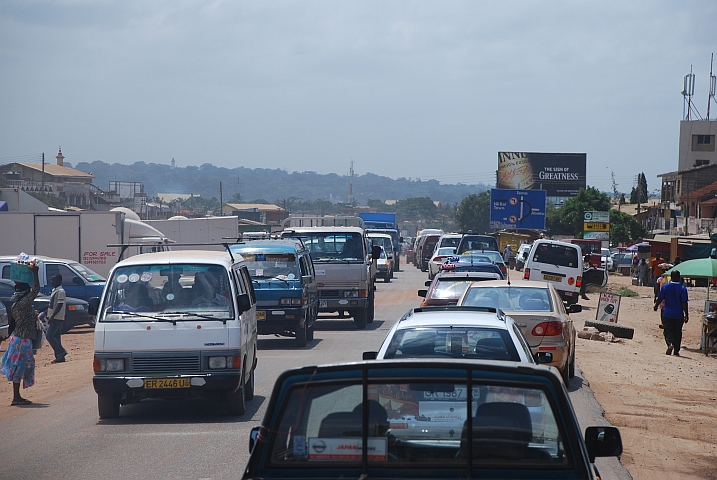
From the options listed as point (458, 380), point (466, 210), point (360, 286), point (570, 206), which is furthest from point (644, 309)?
point (466, 210)

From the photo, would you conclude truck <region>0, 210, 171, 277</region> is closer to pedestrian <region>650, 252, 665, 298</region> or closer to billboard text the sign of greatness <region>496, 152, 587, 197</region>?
pedestrian <region>650, 252, 665, 298</region>

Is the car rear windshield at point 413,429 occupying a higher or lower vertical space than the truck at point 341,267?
higher

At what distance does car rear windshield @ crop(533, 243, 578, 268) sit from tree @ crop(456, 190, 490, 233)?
98715 millimetres

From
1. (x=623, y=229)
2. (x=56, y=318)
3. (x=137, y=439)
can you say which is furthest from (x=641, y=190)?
(x=137, y=439)

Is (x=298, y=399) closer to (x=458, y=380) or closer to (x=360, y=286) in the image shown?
(x=458, y=380)

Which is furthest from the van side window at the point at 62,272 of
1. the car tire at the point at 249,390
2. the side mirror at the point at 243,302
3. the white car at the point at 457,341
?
the white car at the point at 457,341

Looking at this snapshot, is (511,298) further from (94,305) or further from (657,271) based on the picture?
(657,271)

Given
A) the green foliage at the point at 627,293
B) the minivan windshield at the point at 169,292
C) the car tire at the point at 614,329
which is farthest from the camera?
the green foliage at the point at 627,293

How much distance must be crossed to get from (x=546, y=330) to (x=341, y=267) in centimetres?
950

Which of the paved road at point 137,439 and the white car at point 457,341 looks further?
the paved road at point 137,439

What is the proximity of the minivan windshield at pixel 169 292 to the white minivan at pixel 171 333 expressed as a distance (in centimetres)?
1

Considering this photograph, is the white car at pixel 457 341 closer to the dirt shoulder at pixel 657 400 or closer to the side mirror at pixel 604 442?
the dirt shoulder at pixel 657 400

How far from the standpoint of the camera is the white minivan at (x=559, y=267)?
1107 inches

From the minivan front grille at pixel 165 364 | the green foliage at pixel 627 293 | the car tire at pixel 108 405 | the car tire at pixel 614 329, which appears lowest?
the green foliage at pixel 627 293
